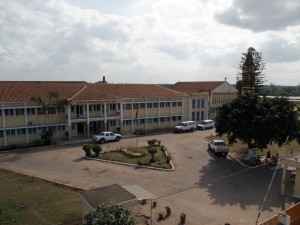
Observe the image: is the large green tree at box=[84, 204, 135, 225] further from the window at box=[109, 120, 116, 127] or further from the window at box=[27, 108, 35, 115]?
the window at box=[109, 120, 116, 127]

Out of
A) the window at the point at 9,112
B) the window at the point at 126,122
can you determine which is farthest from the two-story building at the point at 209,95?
the window at the point at 9,112

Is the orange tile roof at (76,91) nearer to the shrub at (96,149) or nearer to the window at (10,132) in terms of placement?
the window at (10,132)

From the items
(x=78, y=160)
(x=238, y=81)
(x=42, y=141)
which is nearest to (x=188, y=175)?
(x=78, y=160)

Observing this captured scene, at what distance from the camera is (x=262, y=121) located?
2661cm

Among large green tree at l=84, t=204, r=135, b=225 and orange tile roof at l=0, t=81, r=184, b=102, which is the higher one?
orange tile roof at l=0, t=81, r=184, b=102

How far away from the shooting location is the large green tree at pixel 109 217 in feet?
37.9

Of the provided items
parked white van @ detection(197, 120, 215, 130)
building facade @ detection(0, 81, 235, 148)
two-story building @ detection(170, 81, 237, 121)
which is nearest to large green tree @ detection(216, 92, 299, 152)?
building facade @ detection(0, 81, 235, 148)

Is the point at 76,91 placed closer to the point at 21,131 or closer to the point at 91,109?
the point at 91,109

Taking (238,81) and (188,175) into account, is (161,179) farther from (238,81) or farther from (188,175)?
(238,81)

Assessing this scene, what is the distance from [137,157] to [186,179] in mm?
7188

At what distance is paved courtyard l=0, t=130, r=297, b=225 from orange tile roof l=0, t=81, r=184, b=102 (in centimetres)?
707

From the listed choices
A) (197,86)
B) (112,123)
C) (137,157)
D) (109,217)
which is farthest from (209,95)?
(109,217)

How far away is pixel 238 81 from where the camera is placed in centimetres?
6431

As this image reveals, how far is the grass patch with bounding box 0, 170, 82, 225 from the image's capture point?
17000 mm
